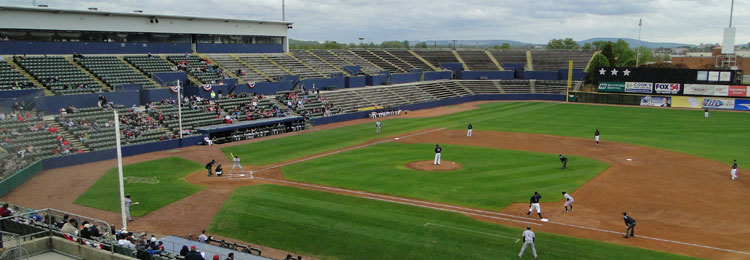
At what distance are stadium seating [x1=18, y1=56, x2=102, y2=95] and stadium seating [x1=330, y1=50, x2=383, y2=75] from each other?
4222cm

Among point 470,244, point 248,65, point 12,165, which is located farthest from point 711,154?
point 248,65

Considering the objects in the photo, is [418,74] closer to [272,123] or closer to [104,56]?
[272,123]

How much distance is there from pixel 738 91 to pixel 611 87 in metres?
15.0

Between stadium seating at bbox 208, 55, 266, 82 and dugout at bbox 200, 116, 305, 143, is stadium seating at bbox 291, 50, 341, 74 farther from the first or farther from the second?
dugout at bbox 200, 116, 305, 143

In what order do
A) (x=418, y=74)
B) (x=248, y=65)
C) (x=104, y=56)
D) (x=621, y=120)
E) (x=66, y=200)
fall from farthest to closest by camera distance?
(x=418, y=74), (x=248, y=65), (x=621, y=120), (x=104, y=56), (x=66, y=200)

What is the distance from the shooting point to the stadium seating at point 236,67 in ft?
202

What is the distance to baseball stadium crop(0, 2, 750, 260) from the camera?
19.9 m

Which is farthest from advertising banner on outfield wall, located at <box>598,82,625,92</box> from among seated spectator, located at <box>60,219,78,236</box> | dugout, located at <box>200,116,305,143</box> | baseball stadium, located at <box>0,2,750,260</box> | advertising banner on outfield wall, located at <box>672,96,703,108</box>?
seated spectator, located at <box>60,219,78,236</box>

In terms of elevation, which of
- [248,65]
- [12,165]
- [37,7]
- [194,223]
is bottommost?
[194,223]

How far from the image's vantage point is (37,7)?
4847cm

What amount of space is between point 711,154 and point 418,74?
5461 cm

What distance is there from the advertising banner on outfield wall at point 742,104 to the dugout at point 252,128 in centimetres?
5480

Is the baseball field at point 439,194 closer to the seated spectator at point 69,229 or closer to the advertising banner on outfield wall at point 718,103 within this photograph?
the seated spectator at point 69,229

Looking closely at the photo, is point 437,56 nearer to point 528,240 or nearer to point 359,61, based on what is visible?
point 359,61
